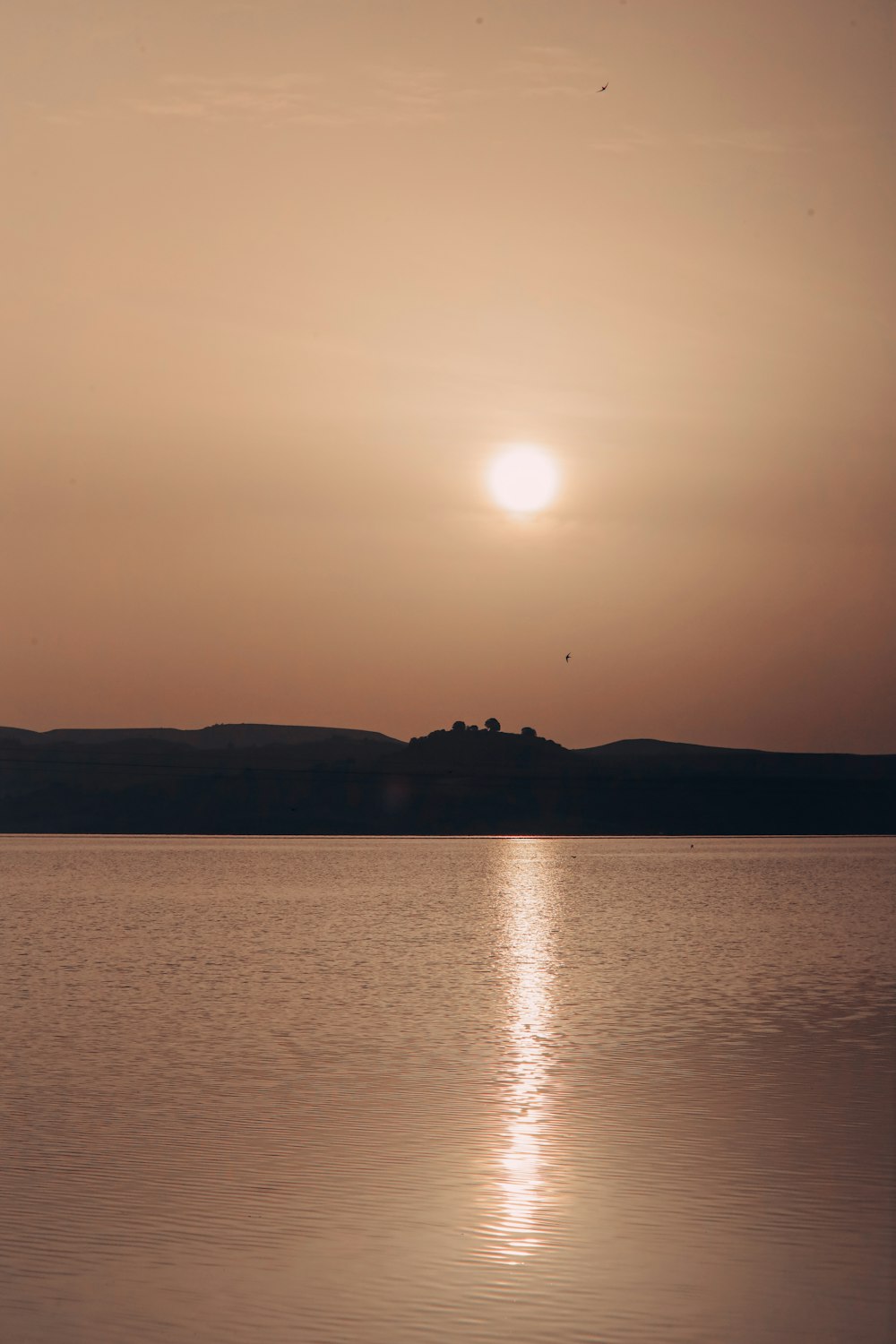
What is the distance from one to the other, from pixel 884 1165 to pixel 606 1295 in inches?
289

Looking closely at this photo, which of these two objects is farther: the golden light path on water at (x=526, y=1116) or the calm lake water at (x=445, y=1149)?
the golden light path on water at (x=526, y=1116)

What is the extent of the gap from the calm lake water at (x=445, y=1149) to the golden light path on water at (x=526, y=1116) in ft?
0.26

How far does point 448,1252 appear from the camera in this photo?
58.2 feet

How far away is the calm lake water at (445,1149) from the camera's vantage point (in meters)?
16.1

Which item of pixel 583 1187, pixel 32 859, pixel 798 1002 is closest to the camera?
pixel 583 1187

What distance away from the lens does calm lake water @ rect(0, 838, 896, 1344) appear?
52.7 feet

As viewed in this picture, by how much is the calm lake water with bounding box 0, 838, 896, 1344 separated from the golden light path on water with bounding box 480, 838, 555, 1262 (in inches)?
3.1

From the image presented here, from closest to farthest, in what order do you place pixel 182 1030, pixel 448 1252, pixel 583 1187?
pixel 448 1252
pixel 583 1187
pixel 182 1030

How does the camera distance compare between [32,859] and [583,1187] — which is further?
[32,859]

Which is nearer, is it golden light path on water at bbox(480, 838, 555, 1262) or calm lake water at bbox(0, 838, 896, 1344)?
calm lake water at bbox(0, 838, 896, 1344)

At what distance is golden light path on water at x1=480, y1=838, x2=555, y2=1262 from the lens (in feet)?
61.6

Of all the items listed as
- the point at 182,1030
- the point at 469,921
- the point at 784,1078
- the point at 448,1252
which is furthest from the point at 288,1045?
the point at 469,921

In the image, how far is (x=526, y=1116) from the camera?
2598 centimetres

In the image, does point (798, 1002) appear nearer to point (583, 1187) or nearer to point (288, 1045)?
point (288, 1045)
